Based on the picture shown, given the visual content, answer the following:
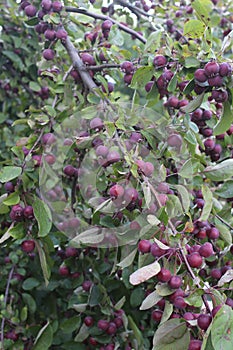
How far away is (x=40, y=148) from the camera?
42.5 inches

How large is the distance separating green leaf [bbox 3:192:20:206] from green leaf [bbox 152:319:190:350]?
358 millimetres

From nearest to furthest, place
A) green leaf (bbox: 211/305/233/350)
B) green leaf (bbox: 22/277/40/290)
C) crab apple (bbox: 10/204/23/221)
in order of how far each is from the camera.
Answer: green leaf (bbox: 211/305/233/350)
crab apple (bbox: 10/204/23/221)
green leaf (bbox: 22/277/40/290)

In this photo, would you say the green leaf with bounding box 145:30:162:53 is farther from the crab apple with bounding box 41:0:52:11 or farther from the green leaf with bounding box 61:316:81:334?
the green leaf with bounding box 61:316:81:334

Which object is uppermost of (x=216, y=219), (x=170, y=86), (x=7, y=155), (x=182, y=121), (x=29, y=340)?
(x=170, y=86)

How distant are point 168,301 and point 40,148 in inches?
16.5

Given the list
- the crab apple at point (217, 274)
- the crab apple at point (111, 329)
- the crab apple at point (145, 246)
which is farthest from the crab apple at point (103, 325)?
the crab apple at point (145, 246)

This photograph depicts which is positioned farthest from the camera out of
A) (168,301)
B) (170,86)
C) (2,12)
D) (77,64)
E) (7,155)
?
(2,12)

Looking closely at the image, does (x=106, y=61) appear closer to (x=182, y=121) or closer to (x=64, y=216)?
(x=182, y=121)

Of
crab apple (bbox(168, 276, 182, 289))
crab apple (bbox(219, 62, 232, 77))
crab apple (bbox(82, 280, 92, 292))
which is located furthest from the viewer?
crab apple (bbox(82, 280, 92, 292))

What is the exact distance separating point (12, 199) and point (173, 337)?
1.27 ft

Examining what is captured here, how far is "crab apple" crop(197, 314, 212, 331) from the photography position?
74 cm

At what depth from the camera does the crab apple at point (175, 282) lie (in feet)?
Result: 2.58

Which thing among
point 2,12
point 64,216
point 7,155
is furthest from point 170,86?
point 2,12

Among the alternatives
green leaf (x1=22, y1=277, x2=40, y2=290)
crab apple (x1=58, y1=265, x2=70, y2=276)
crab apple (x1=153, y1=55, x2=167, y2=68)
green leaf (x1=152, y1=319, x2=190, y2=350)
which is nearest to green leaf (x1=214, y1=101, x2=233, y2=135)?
crab apple (x1=153, y1=55, x2=167, y2=68)
